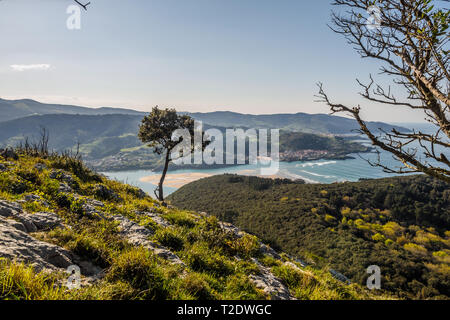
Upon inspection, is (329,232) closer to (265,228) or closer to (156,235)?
(265,228)

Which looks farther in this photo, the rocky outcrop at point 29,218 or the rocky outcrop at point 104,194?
the rocky outcrop at point 104,194

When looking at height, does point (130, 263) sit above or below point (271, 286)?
above

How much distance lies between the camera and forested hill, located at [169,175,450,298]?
118ft

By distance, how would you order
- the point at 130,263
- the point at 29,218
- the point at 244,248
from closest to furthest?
the point at 130,263 < the point at 29,218 < the point at 244,248

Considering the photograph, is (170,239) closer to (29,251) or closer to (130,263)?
(130,263)

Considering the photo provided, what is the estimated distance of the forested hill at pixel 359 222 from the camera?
3588 centimetres

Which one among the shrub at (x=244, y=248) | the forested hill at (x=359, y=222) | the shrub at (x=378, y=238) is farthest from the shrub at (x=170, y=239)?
the shrub at (x=378, y=238)

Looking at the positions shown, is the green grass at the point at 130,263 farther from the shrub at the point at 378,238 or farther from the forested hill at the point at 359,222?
the shrub at the point at 378,238

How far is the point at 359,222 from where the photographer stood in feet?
186

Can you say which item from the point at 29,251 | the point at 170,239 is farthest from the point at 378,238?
the point at 29,251

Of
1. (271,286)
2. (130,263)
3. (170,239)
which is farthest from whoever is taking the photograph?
(170,239)

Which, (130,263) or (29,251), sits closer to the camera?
(29,251)

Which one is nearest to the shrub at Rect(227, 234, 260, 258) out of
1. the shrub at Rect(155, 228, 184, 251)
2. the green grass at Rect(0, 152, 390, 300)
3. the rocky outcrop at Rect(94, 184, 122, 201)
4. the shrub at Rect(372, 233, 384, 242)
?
the green grass at Rect(0, 152, 390, 300)
